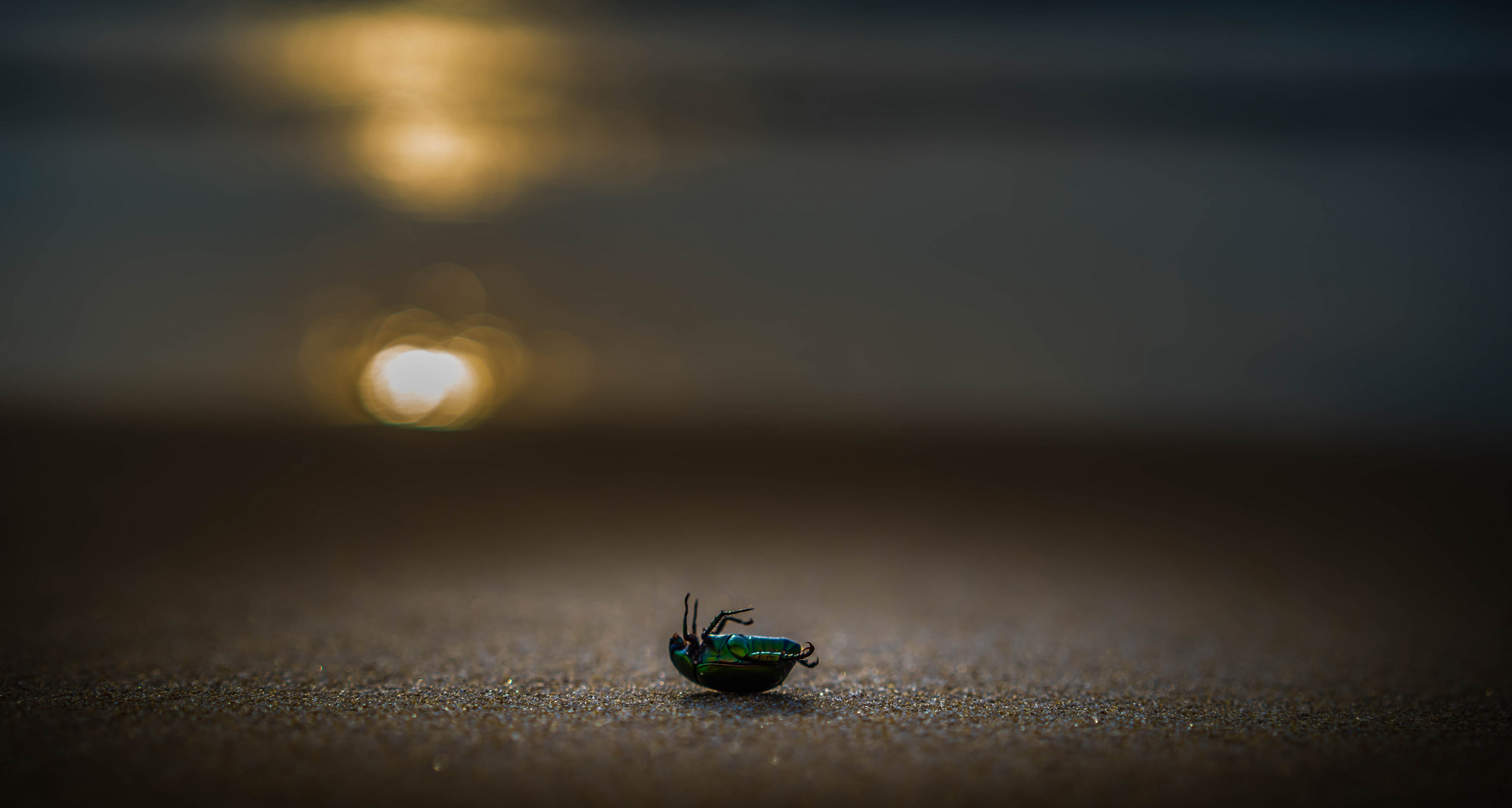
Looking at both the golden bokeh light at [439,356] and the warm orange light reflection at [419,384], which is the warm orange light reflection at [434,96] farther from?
the warm orange light reflection at [419,384]

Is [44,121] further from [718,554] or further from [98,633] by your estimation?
[718,554]

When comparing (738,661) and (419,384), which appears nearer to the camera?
(738,661)

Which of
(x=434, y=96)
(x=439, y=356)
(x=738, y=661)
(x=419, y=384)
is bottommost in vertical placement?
(x=738, y=661)

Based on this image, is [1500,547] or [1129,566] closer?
[1129,566]

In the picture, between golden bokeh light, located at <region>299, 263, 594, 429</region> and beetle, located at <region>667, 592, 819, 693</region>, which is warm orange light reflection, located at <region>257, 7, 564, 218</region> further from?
beetle, located at <region>667, 592, 819, 693</region>

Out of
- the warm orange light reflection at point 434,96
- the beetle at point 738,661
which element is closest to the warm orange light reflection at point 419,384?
the warm orange light reflection at point 434,96

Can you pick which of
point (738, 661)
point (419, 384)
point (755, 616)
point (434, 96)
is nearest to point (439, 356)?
point (419, 384)

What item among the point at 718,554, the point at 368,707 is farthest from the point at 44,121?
the point at 368,707

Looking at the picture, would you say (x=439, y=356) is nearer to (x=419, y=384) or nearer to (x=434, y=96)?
(x=419, y=384)

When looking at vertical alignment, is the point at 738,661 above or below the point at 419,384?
below
